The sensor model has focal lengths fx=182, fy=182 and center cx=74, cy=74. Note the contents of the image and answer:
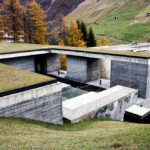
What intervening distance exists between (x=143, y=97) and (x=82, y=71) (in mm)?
7273

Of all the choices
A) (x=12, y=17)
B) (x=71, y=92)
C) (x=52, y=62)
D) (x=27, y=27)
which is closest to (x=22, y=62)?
(x=52, y=62)

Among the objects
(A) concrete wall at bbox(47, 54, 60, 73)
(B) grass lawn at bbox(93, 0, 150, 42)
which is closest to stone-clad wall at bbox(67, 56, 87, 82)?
(A) concrete wall at bbox(47, 54, 60, 73)

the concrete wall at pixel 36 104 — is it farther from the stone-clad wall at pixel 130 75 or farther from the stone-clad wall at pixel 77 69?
the stone-clad wall at pixel 77 69

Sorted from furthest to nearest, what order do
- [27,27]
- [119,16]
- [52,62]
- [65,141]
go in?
1. [119,16]
2. [27,27]
3. [52,62]
4. [65,141]

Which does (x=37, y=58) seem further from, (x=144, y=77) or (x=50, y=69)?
(x=144, y=77)

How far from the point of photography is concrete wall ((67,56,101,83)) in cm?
2072

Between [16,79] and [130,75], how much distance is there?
1103cm

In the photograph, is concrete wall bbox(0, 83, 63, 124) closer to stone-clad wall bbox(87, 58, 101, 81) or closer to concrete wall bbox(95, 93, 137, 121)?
concrete wall bbox(95, 93, 137, 121)

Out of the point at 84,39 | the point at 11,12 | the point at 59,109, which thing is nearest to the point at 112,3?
the point at 84,39

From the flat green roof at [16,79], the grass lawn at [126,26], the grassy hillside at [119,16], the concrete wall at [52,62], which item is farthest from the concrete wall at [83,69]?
the grass lawn at [126,26]

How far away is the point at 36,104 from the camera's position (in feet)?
32.6

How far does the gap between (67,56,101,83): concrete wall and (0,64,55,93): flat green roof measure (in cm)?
948

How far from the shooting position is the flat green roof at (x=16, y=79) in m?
9.37

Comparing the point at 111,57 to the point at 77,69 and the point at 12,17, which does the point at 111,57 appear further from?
the point at 12,17
